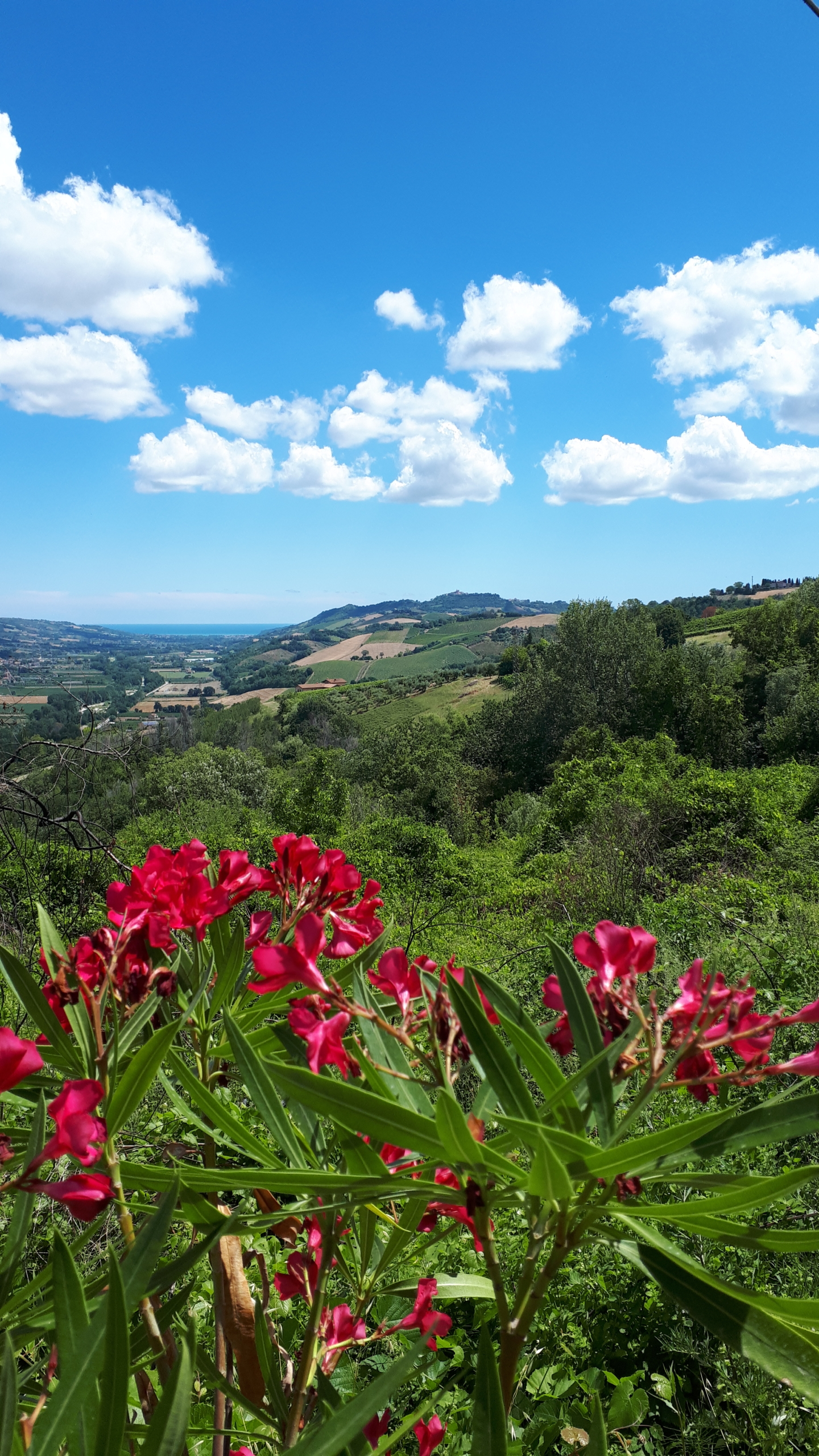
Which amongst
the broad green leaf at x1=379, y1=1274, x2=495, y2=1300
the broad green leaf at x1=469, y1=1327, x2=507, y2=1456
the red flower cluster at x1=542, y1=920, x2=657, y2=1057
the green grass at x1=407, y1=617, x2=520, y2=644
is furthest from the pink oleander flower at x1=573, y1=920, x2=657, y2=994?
the green grass at x1=407, y1=617, x2=520, y2=644

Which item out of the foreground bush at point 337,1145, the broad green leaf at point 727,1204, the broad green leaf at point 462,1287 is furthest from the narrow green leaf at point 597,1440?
the broad green leaf at point 727,1204

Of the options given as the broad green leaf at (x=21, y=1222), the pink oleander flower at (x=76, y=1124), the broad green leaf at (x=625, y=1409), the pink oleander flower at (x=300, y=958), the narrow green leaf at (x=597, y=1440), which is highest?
the pink oleander flower at (x=300, y=958)

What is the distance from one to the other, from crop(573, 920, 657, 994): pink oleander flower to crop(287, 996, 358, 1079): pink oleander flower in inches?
9.4

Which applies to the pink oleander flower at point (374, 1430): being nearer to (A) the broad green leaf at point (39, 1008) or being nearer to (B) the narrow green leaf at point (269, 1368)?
(B) the narrow green leaf at point (269, 1368)

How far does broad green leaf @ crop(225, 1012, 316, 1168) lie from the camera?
0.65 meters

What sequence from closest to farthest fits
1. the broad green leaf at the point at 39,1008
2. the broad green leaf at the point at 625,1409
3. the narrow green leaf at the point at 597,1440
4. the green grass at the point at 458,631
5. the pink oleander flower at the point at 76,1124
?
the pink oleander flower at the point at 76,1124 < the narrow green leaf at the point at 597,1440 < the broad green leaf at the point at 39,1008 < the broad green leaf at the point at 625,1409 < the green grass at the point at 458,631

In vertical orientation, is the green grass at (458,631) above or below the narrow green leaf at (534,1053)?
above

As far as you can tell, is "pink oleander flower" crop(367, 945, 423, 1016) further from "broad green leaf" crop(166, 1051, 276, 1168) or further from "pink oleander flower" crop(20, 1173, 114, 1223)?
"pink oleander flower" crop(20, 1173, 114, 1223)

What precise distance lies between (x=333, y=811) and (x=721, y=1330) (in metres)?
17.0

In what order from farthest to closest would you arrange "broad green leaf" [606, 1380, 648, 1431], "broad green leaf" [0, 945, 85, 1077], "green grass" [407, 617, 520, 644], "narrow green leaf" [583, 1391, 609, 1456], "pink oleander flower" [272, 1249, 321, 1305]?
"green grass" [407, 617, 520, 644], "broad green leaf" [606, 1380, 648, 1431], "pink oleander flower" [272, 1249, 321, 1305], "broad green leaf" [0, 945, 85, 1077], "narrow green leaf" [583, 1391, 609, 1456]

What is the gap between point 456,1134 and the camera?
1.61 feet

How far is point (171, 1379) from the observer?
460mm

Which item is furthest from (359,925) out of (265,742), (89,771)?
(265,742)

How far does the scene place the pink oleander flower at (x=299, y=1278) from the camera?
0.86 metres
